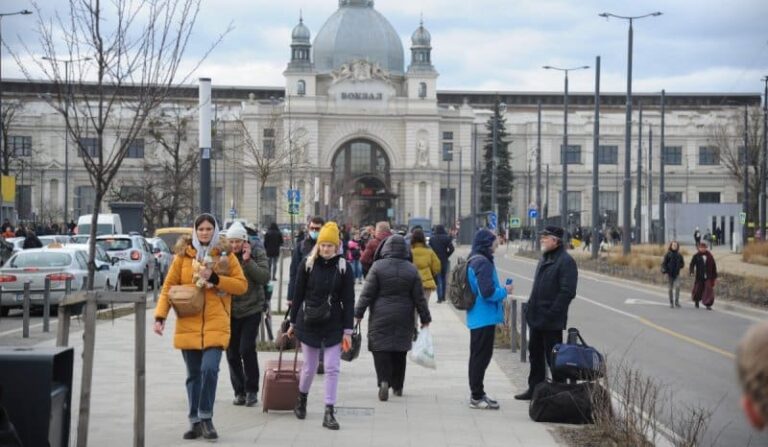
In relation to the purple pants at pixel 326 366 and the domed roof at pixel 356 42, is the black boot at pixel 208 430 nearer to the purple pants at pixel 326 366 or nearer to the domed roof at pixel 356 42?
the purple pants at pixel 326 366

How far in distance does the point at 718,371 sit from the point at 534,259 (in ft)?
177

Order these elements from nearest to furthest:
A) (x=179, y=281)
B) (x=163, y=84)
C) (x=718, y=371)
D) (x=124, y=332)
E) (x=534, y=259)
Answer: (x=179, y=281)
(x=163, y=84)
(x=718, y=371)
(x=124, y=332)
(x=534, y=259)

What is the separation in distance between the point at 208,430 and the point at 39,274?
17.7 m

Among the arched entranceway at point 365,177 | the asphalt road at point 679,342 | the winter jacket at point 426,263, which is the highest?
the arched entranceway at point 365,177

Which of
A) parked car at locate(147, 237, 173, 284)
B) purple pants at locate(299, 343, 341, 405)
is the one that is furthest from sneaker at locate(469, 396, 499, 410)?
parked car at locate(147, 237, 173, 284)

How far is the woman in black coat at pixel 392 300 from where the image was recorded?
13.1m

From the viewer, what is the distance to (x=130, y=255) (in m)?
36.1

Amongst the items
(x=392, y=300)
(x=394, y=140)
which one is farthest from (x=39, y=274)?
(x=394, y=140)

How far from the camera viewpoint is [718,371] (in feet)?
57.1

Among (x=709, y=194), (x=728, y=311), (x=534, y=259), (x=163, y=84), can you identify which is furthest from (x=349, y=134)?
(x=163, y=84)

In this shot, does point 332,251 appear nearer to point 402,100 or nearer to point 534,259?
point 534,259

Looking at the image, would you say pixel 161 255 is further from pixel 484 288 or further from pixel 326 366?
pixel 326 366

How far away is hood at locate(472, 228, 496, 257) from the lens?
43.4ft

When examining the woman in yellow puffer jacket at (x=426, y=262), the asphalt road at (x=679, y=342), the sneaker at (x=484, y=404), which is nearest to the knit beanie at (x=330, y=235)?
the sneaker at (x=484, y=404)
